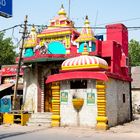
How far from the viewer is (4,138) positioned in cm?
1499

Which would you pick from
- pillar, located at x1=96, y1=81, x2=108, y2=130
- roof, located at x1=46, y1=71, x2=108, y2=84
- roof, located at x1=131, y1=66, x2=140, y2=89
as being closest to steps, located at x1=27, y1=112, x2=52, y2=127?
roof, located at x1=46, y1=71, x2=108, y2=84

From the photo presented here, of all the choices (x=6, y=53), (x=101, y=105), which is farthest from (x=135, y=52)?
(x=101, y=105)

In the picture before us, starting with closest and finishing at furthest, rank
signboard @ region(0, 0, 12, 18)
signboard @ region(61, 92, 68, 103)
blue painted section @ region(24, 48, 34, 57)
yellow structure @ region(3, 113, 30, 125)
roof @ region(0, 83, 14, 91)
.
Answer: signboard @ region(0, 0, 12, 18)
signboard @ region(61, 92, 68, 103)
yellow structure @ region(3, 113, 30, 125)
blue painted section @ region(24, 48, 34, 57)
roof @ region(0, 83, 14, 91)

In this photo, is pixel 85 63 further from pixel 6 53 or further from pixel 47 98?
pixel 6 53

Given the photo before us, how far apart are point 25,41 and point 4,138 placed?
10649mm

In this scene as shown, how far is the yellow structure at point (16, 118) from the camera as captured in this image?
21.1 meters

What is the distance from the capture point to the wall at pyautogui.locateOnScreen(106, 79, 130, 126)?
62.8 ft

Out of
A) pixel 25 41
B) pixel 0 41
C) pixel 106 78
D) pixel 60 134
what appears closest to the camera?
pixel 60 134

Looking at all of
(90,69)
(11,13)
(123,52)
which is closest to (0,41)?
(123,52)

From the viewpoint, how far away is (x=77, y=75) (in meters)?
18.5

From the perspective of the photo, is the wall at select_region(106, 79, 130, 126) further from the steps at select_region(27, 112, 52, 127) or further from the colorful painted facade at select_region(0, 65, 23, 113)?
the colorful painted facade at select_region(0, 65, 23, 113)

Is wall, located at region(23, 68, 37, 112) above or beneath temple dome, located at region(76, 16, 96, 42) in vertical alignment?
beneath

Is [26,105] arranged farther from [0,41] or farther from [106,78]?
[0,41]

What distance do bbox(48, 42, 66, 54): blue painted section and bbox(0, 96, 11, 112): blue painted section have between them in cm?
504
